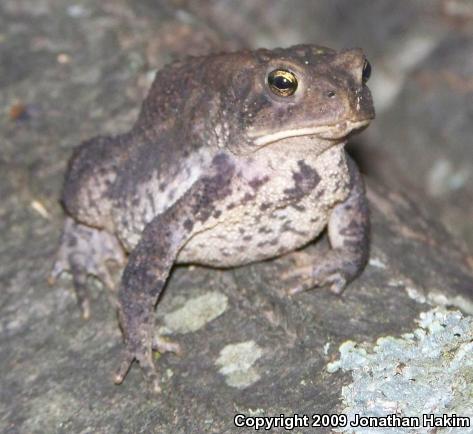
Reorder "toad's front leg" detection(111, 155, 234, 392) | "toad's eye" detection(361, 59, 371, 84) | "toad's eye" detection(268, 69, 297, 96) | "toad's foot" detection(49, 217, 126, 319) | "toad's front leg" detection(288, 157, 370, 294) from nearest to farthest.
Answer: "toad's eye" detection(268, 69, 297, 96)
"toad's eye" detection(361, 59, 371, 84)
"toad's front leg" detection(111, 155, 234, 392)
"toad's front leg" detection(288, 157, 370, 294)
"toad's foot" detection(49, 217, 126, 319)

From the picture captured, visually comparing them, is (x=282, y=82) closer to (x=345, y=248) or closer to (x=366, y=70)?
(x=366, y=70)

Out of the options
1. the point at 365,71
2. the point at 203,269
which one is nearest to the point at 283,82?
Answer: the point at 365,71

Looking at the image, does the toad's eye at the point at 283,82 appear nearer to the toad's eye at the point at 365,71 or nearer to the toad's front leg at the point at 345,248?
the toad's eye at the point at 365,71

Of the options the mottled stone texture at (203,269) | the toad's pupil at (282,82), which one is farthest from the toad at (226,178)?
the mottled stone texture at (203,269)

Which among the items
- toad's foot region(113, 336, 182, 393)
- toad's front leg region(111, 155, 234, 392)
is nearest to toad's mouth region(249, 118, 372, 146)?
toad's front leg region(111, 155, 234, 392)

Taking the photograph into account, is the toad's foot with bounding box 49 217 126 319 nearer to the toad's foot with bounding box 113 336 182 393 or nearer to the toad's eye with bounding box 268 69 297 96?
the toad's foot with bounding box 113 336 182 393
